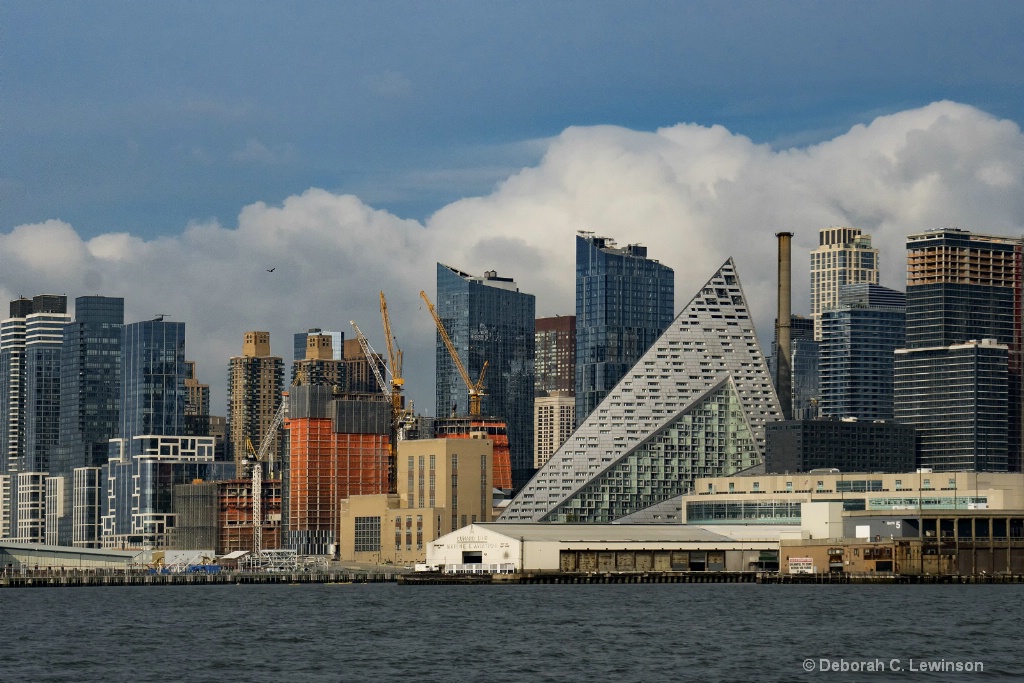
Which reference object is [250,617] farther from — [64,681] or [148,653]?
[64,681]

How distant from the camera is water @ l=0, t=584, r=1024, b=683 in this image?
115 meters

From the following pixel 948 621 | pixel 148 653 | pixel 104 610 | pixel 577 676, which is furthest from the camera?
pixel 104 610

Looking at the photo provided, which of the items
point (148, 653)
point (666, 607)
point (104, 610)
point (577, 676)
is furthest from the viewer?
point (104, 610)

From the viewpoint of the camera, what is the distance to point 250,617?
550 feet

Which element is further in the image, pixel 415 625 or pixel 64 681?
pixel 415 625

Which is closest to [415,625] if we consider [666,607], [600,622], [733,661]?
[600,622]

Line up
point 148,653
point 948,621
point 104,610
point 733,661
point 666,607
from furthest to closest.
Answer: point 104,610 → point 666,607 → point 948,621 → point 148,653 → point 733,661

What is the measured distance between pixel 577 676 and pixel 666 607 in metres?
60.5

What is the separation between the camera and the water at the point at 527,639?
11481 centimetres

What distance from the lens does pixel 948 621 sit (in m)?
147

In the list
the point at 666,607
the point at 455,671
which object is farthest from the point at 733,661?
the point at 666,607

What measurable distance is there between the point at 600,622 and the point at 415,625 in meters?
14.8

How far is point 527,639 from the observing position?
136500mm

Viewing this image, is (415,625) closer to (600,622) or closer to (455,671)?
(600,622)
